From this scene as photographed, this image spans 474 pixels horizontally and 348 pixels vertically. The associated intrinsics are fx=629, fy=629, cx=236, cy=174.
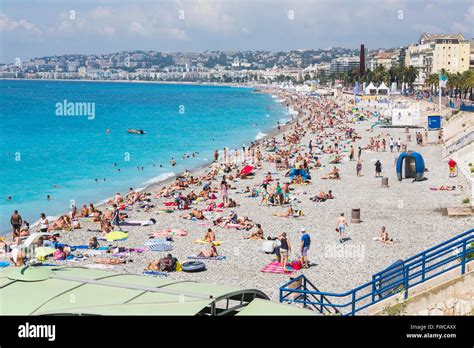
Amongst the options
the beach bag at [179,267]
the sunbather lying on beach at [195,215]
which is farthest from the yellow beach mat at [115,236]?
the beach bag at [179,267]

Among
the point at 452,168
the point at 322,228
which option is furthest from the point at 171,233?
the point at 452,168

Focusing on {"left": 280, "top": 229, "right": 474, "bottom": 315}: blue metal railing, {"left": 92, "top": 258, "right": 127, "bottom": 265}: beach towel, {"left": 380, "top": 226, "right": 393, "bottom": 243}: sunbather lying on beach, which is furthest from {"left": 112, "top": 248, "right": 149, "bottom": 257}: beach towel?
{"left": 280, "top": 229, "right": 474, "bottom": 315}: blue metal railing

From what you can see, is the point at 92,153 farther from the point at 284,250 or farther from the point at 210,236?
the point at 284,250

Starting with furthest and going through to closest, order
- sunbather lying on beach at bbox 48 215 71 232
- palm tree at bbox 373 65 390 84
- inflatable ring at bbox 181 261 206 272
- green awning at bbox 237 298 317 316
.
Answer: palm tree at bbox 373 65 390 84, sunbather lying on beach at bbox 48 215 71 232, inflatable ring at bbox 181 261 206 272, green awning at bbox 237 298 317 316

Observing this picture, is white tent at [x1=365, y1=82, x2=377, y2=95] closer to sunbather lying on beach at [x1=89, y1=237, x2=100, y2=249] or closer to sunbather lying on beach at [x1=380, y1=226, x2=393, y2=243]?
sunbather lying on beach at [x1=380, y1=226, x2=393, y2=243]

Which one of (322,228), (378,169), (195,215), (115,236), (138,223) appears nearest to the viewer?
(115,236)

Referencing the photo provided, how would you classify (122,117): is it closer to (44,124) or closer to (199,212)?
(44,124)
